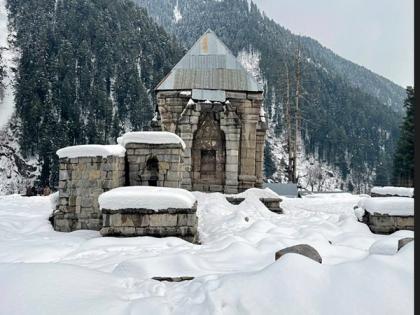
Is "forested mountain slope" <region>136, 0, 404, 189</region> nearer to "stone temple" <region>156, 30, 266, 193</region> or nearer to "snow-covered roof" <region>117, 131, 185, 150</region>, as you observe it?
"stone temple" <region>156, 30, 266, 193</region>

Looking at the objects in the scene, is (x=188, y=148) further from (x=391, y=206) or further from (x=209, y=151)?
(x=391, y=206)

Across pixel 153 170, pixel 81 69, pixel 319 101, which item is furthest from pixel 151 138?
pixel 319 101

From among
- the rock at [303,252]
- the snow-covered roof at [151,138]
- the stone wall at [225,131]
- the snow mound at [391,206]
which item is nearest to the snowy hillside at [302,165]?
the stone wall at [225,131]

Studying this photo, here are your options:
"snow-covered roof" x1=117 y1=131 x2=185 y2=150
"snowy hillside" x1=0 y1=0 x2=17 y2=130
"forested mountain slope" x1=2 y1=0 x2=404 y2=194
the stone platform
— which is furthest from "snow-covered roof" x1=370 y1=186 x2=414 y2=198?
"snowy hillside" x1=0 y1=0 x2=17 y2=130

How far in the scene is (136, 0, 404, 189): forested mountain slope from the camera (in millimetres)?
77438

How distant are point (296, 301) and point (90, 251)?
15.0 ft

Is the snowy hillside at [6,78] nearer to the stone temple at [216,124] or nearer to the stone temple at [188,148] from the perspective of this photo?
the stone temple at [188,148]

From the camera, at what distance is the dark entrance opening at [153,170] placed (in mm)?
9812

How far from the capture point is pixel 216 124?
1441cm

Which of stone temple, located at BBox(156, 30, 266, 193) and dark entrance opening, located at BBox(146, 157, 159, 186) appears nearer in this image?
dark entrance opening, located at BBox(146, 157, 159, 186)

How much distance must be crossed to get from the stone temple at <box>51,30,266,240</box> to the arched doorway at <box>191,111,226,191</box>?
40 millimetres

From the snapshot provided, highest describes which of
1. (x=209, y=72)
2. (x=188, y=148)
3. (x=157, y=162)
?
(x=209, y=72)

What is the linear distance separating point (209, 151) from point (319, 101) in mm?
74555

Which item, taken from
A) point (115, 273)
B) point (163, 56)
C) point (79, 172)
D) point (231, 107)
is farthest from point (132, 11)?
point (115, 273)
